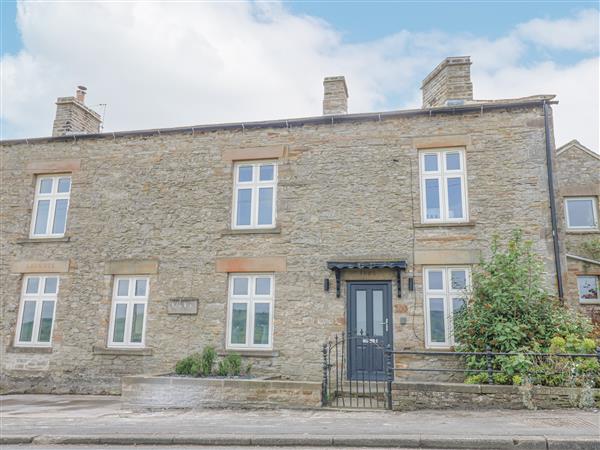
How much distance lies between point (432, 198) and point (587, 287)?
26.4 ft

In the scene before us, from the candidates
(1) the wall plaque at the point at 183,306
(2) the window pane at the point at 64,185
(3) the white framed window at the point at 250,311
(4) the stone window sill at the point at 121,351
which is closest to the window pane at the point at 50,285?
(4) the stone window sill at the point at 121,351

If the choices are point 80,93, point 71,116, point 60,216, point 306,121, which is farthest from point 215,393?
point 80,93

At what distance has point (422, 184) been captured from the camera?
11.9 metres

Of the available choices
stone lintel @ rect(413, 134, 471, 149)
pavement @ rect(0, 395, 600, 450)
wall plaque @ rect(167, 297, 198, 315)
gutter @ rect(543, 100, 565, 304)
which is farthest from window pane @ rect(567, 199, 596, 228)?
wall plaque @ rect(167, 297, 198, 315)

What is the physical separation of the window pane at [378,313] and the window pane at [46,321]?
8359 millimetres

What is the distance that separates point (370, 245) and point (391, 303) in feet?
4.66

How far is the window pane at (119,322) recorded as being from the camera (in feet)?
41.2

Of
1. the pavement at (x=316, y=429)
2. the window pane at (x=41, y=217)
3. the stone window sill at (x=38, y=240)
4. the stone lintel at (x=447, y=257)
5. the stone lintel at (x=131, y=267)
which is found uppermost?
the window pane at (x=41, y=217)

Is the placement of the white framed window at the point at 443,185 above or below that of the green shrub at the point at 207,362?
above

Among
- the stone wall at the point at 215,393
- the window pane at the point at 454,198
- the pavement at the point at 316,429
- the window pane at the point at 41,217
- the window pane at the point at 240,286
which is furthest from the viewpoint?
the window pane at the point at 41,217

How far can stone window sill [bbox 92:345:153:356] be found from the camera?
1216 centimetres

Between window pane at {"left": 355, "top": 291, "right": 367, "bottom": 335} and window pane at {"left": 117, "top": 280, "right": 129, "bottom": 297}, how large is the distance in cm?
594

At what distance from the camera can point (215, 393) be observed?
372 inches

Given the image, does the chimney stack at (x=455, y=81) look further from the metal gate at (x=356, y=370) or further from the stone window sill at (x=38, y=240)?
the stone window sill at (x=38, y=240)
